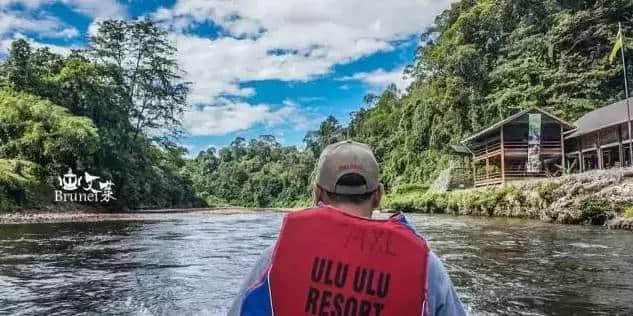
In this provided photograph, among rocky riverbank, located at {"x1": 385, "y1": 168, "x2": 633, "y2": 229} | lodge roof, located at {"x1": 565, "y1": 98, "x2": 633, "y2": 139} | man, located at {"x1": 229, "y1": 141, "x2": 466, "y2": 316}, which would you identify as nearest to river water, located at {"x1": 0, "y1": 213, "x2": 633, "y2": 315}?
rocky riverbank, located at {"x1": 385, "y1": 168, "x2": 633, "y2": 229}

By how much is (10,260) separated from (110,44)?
34.7 meters

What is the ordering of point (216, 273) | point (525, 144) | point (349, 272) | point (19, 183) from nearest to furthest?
point (349, 272) → point (216, 273) → point (19, 183) → point (525, 144)

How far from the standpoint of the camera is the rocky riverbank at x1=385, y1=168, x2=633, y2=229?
1535 cm

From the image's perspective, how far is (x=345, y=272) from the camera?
56.5 inches

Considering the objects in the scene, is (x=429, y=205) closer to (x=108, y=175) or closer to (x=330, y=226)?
(x=108, y=175)

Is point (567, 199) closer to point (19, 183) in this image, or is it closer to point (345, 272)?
point (345, 272)

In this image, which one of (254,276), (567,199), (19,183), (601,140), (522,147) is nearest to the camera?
(254,276)

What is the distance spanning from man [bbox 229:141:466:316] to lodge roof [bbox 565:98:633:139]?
26609 millimetres

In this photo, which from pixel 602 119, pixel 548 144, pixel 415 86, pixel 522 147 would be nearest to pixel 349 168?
pixel 602 119

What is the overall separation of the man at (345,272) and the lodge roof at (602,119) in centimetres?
2661

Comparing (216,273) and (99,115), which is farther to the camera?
(99,115)

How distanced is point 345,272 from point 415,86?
2322 inches

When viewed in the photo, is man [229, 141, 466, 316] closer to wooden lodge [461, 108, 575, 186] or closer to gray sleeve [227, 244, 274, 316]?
gray sleeve [227, 244, 274, 316]

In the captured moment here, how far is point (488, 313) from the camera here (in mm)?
5008
